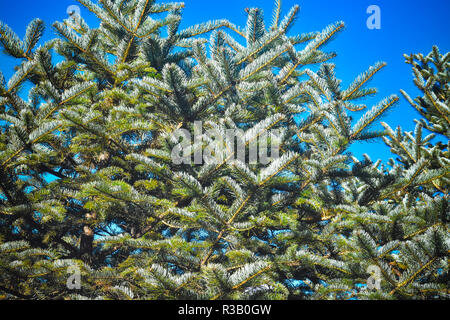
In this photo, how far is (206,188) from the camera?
278 cm

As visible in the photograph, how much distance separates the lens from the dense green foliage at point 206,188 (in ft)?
8.70

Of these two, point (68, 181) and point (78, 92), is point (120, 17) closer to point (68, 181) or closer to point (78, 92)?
point (78, 92)

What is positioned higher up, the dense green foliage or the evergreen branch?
the dense green foliage

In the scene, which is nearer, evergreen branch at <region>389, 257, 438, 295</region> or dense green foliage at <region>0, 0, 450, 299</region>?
evergreen branch at <region>389, 257, 438, 295</region>

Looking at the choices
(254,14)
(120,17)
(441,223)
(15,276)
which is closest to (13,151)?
(15,276)

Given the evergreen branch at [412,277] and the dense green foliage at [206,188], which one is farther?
the dense green foliage at [206,188]

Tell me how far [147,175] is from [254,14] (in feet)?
8.32

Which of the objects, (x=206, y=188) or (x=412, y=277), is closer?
(x=412, y=277)

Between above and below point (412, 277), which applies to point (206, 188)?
above

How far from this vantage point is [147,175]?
13.5ft

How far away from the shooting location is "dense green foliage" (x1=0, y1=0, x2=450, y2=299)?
2.65 m

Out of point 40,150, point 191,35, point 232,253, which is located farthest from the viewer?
point 191,35
